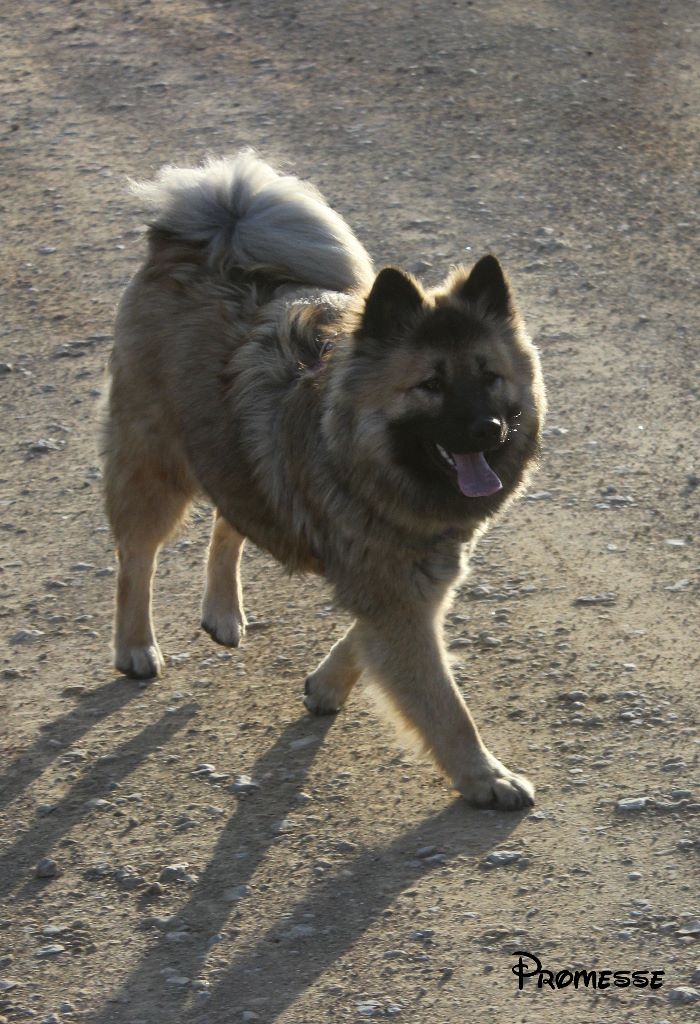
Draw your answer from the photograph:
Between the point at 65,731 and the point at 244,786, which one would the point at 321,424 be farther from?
the point at 65,731

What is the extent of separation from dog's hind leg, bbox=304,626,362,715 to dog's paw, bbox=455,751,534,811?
2.26 ft

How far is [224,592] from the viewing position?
563 cm

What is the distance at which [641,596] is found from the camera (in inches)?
221

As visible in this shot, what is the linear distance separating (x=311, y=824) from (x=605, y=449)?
284cm

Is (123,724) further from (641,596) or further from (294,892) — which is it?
(641,596)

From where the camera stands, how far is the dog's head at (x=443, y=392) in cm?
440

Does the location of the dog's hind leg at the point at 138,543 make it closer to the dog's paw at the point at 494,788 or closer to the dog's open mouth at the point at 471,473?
the dog's open mouth at the point at 471,473

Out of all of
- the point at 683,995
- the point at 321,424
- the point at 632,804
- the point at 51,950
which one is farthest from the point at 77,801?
the point at 683,995

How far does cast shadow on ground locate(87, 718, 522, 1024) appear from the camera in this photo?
381cm

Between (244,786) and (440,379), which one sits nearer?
(440,379)

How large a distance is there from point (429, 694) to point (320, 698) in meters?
0.66

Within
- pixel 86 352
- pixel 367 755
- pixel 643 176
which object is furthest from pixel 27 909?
pixel 643 176

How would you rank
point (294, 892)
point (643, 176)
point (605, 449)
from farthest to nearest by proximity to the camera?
point (643, 176) → point (605, 449) → point (294, 892)

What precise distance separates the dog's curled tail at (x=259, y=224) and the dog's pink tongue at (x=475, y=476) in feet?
3.28
